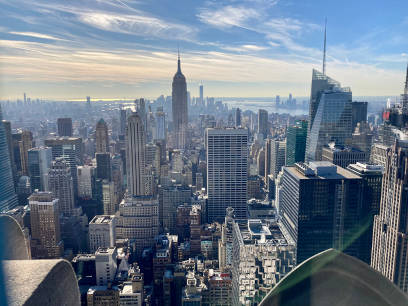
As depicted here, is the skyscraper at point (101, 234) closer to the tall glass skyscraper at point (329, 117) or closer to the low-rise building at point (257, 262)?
the low-rise building at point (257, 262)

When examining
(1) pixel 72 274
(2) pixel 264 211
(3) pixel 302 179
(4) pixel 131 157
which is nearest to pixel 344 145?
(2) pixel 264 211

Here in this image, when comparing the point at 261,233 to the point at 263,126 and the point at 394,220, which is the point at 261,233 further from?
the point at 263,126

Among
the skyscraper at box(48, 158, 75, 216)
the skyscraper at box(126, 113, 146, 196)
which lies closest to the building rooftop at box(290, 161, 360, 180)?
the skyscraper at box(126, 113, 146, 196)

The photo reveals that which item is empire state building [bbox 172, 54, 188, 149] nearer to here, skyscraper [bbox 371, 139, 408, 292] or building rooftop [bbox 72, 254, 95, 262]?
building rooftop [bbox 72, 254, 95, 262]

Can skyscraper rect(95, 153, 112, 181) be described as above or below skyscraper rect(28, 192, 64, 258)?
above

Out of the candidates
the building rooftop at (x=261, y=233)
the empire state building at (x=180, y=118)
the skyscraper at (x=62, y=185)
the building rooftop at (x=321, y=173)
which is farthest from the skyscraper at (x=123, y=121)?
the empire state building at (x=180, y=118)

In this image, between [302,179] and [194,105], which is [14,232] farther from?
[194,105]
